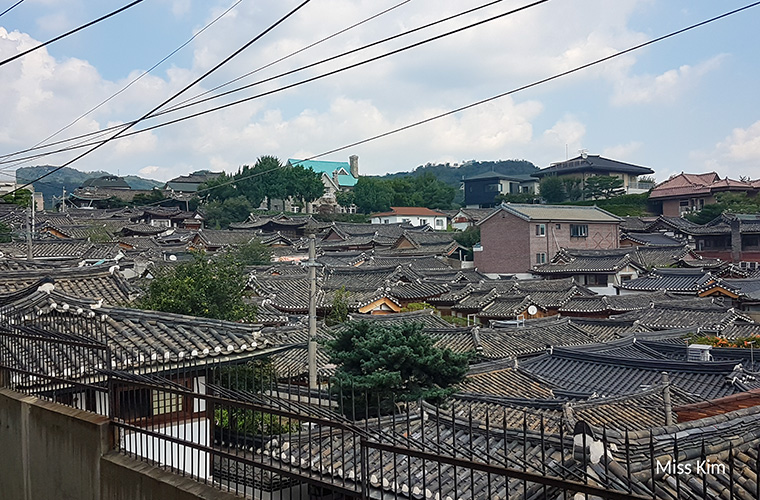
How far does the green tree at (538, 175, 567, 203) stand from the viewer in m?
74.9

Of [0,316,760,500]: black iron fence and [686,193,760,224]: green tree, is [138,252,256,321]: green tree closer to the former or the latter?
[0,316,760,500]: black iron fence

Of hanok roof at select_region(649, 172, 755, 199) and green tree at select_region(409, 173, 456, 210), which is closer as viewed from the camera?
hanok roof at select_region(649, 172, 755, 199)

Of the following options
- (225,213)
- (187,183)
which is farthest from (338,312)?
(187,183)

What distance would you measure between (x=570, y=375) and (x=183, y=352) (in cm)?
1104

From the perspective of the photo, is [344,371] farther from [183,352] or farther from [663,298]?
[663,298]

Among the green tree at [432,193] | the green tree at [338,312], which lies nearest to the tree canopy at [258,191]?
the green tree at [432,193]

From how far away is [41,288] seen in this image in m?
9.98

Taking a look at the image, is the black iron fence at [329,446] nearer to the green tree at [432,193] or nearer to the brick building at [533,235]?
the brick building at [533,235]

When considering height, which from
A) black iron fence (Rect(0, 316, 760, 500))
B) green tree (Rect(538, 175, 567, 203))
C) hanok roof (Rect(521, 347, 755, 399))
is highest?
green tree (Rect(538, 175, 567, 203))

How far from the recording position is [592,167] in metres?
77.3

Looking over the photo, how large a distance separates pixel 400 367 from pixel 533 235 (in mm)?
37592

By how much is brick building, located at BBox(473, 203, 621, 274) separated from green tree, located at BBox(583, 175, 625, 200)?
71.6ft

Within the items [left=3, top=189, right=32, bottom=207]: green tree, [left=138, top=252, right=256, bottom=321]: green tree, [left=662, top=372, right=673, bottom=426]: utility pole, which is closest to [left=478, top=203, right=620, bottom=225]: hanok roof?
[left=138, top=252, right=256, bottom=321]: green tree

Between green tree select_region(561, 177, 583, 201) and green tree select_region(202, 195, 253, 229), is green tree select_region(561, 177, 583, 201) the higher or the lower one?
the higher one
